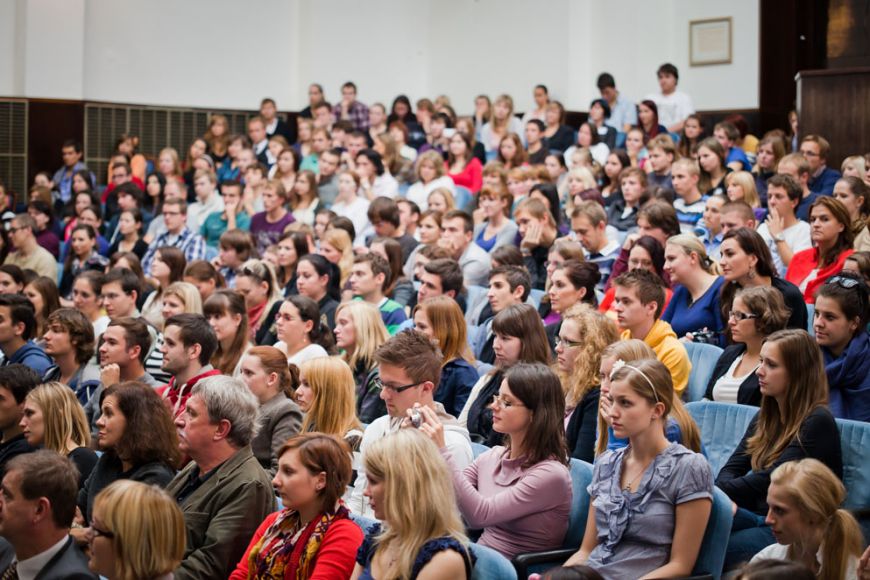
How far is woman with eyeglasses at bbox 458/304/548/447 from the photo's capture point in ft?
13.9

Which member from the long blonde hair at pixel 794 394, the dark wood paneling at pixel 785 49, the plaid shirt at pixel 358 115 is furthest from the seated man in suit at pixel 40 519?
the plaid shirt at pixel 358 115

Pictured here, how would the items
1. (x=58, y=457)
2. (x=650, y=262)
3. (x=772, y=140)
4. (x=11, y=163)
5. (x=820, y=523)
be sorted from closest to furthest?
(x=820, y=523)
(x=58, y=457)
(x=650, y=262)
(x=772, y=140)
(x=11, y=163)

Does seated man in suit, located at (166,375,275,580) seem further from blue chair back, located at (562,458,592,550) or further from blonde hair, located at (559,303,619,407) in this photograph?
blonde hair, located at (559,303,619,407)

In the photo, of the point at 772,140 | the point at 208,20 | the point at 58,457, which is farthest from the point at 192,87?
the point at 58,457

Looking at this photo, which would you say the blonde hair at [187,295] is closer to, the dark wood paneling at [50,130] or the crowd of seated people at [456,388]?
the crowd of seated people at [456,388]

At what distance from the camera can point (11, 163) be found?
11.9m

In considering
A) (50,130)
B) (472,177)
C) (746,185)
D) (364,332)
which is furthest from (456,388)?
(50,130)

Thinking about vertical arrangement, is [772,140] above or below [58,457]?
above

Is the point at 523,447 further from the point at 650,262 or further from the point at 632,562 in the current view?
the point at 650,262

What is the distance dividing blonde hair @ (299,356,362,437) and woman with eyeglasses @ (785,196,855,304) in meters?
2.37

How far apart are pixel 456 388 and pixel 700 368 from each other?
99cm

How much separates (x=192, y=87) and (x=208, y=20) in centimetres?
77

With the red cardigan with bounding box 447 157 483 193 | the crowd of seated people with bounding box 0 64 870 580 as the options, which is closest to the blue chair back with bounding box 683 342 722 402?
the crowd of seated people with bounding box 0 64 870 580

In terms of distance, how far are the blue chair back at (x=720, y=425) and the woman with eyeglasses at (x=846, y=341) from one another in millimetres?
338
